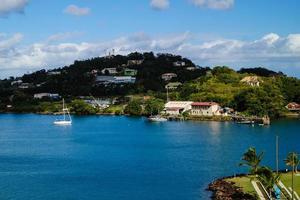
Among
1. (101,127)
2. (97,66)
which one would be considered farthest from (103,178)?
(97,66)

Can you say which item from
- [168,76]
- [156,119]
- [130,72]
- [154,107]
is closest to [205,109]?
[156,119]

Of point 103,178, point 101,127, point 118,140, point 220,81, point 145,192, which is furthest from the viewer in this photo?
point 220,81

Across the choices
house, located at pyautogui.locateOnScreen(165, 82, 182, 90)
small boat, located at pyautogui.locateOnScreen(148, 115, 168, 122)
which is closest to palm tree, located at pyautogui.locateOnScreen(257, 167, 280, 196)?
small boat, located at pyautogui.locateOnScreen(148, 115, 168, 122)

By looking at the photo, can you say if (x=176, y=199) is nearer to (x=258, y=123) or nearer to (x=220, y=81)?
(x=258, y=123)

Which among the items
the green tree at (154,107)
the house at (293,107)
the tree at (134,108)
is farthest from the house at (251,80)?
the tree at (134,108)

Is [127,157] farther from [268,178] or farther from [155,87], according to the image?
[155,87]

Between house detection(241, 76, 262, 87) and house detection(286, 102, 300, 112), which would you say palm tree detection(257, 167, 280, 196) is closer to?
house detection(286, 102, 300, 112)

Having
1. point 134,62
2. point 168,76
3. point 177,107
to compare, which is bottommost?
point 177,107
